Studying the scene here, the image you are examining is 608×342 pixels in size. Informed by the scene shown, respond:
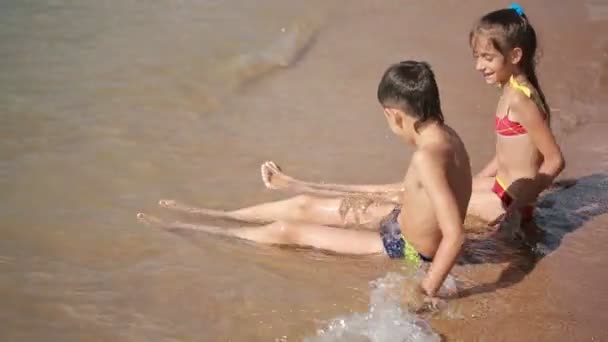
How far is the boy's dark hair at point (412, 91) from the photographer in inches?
124

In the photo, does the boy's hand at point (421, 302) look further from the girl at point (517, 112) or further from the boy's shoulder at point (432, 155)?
the girl at point (517, 112)

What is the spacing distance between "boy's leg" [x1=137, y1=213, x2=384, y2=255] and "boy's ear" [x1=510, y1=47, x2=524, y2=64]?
113cm

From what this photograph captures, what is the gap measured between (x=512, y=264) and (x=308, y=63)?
11.1 ft

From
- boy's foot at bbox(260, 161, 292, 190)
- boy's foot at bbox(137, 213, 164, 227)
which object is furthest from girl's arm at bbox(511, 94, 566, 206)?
boy's foot at bbox(137, 213, 164, 227)

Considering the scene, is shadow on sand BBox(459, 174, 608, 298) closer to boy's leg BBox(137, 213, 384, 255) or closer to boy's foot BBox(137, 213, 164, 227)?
boy's leg BBox(137, 213, 384, 255)

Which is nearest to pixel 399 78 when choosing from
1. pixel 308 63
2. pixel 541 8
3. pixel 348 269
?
pixel 348 269

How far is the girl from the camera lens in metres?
3.71

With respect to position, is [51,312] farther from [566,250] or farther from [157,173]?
[566,250]

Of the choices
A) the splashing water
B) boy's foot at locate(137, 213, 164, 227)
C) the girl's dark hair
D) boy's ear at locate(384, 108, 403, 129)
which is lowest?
the splashing water

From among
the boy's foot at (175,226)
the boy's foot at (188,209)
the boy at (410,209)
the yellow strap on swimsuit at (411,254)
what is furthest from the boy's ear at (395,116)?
the boy's foot at (188,209)

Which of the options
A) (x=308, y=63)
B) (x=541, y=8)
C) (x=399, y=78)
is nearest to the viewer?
(x=399, y=78)

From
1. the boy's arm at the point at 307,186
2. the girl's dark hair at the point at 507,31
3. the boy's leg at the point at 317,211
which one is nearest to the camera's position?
the girl's dark hair at the point at 507,31

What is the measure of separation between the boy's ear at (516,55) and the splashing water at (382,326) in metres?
1.21

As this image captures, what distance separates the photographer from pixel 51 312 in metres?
3.38
